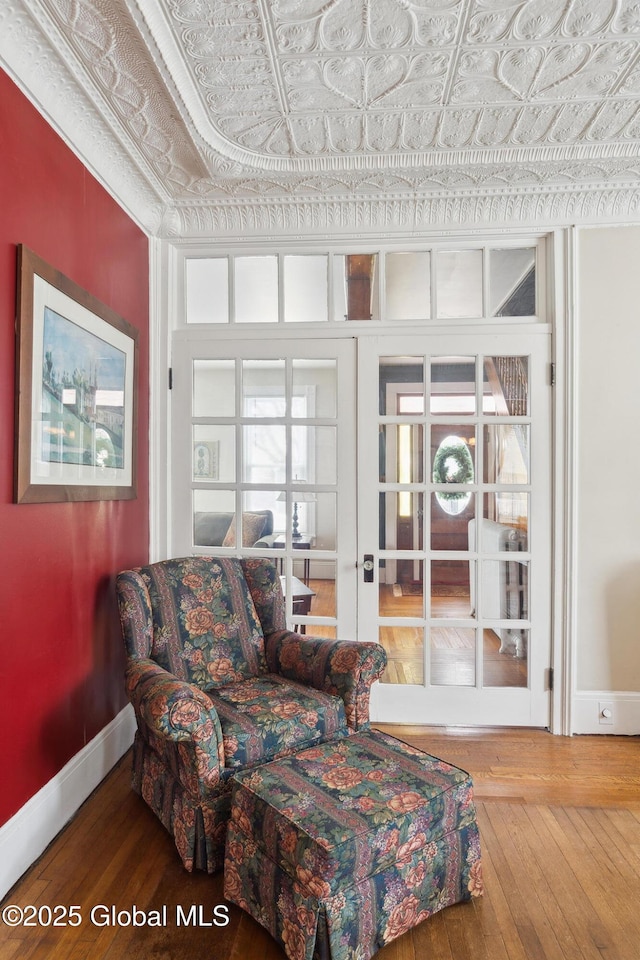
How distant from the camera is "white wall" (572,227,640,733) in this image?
9.07ft

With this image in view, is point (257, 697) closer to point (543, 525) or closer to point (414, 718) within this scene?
point (414, 718)

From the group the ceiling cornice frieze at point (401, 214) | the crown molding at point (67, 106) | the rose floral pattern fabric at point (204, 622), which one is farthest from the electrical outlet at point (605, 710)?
the crown molding at point (67, 106)

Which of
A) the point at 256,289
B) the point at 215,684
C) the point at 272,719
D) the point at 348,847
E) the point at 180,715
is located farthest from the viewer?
the point at 256,289

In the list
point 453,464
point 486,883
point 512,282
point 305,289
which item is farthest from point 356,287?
point 486,883

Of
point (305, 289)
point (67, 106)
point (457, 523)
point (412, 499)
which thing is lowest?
point (457, 523)

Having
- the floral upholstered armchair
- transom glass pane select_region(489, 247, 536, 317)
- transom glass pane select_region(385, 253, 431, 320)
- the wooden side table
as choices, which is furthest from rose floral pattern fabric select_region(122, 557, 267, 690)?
transom glass pane select_region(489, 247, 536, 317)

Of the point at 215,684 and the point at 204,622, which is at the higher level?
the point at 204,622

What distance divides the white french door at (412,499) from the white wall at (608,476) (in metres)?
0.18

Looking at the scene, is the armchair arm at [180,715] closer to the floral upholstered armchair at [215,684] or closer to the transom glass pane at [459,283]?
the floral upholstered armchair at [215,684]

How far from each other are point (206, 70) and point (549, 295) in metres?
1.82

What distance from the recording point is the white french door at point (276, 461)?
2926 millimetres

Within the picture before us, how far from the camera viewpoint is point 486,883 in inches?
70.2

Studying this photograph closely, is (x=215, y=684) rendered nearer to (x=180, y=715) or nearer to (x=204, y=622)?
(x=204, y=622)

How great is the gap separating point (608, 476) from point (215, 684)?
204 centimetres
